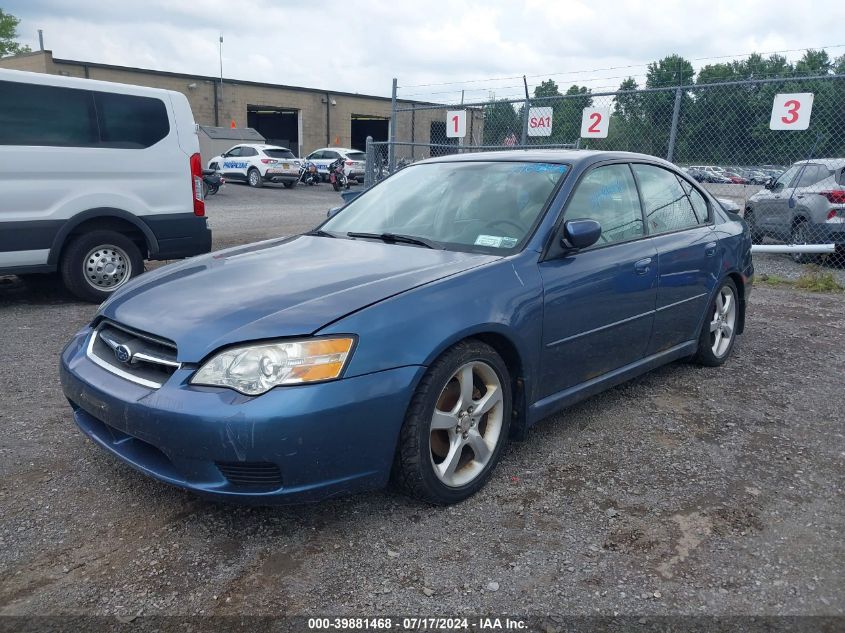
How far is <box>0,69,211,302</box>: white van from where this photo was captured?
19.5 ft

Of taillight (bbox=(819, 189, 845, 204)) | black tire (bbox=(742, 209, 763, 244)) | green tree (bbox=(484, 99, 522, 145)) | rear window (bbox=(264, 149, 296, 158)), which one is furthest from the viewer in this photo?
rear window (bbox=(264, 149, 296, 158))

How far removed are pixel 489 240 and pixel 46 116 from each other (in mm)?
4775

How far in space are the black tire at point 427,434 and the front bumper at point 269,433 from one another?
80 millimetres

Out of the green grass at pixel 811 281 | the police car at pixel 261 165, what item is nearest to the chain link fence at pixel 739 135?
the green grass at pixel 811 281

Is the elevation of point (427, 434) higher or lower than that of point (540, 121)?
lower

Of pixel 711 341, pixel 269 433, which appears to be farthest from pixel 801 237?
pixel 269 433

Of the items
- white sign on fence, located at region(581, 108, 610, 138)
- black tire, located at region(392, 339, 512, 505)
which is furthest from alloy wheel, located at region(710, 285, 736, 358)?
white sign on fence, located at region(581, 108, 610, 138)

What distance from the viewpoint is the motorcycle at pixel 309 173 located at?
1032 inches

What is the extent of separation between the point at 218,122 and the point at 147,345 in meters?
34.3

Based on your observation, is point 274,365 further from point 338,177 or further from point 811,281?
point 338,177

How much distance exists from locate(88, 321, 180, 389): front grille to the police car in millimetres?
22040

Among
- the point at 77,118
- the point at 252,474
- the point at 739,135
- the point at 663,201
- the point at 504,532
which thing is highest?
the point at 739,135

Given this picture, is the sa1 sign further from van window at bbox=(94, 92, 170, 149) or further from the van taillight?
van window at bbox=(94, 92, 170, 149)

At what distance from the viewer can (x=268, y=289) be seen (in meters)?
2.88
